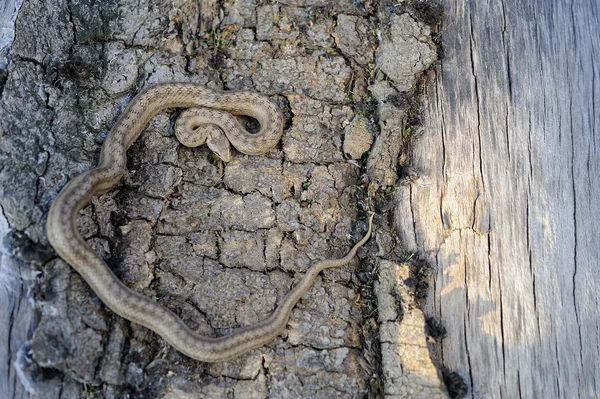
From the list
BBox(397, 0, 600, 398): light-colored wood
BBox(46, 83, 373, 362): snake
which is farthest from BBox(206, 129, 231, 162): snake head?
BBox(397, 0, 600, 398): light-colored wood

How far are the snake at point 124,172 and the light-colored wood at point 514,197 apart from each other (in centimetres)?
87

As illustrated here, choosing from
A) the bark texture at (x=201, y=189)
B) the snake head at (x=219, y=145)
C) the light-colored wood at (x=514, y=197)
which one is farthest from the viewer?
the snake head at (x=219, y=145)

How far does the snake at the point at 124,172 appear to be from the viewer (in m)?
4.24

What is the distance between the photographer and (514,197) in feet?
15.8

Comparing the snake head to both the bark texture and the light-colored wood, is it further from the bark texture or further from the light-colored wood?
the light-colored wood

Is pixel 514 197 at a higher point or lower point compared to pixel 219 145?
lower

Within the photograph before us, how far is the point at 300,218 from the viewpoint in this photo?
15.7 feet

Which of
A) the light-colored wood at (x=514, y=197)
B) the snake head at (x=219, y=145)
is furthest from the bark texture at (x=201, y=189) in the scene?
the light-colored wood at (x=514, y=197)

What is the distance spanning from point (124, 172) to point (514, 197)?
3.47 m

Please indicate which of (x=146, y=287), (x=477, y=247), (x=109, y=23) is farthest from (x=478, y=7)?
(x=146, y=287)

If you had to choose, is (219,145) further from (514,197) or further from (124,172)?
(514,197)

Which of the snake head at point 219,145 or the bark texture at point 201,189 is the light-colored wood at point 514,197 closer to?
the bark texture at point 201,189

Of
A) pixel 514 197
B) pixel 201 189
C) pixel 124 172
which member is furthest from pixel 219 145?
pixel 514 197

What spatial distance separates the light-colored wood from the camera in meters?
4.54
